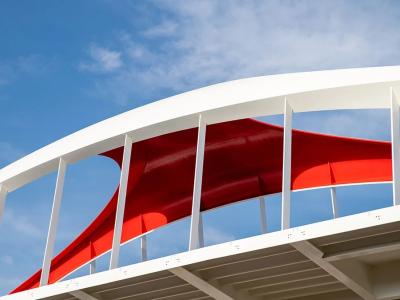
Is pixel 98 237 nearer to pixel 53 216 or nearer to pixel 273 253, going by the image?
pixel 53 216

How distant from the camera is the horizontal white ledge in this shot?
10531 mm

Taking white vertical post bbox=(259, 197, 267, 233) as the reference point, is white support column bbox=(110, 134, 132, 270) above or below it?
below

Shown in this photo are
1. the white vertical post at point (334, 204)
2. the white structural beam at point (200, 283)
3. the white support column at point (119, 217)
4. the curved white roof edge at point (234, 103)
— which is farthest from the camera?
the white vertical post at point (334, 204)

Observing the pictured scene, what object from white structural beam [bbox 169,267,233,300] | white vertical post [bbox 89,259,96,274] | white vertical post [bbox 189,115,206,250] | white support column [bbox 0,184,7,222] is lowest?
white structural beam [bbox 169,267,233,300]

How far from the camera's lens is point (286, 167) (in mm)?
12664

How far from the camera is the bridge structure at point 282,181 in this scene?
11555mm

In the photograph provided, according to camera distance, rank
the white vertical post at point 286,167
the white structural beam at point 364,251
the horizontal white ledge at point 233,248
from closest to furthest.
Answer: the horizontal white ledge at point 233,248 < the white structural beam at point 364,251 < the white vertical post at point 286,167

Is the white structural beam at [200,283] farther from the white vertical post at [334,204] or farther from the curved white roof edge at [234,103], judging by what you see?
the white vertical post at [334,204]

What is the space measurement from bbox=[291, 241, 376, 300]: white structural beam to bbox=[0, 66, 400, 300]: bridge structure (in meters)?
0.02

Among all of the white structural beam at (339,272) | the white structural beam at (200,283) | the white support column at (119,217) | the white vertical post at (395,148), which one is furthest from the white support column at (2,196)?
the white vertical post at (395,148)

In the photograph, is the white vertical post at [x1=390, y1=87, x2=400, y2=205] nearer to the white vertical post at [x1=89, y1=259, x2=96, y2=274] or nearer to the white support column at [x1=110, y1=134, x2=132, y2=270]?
the white support column at [x1=110, y1=134, x2=132, y2=270]

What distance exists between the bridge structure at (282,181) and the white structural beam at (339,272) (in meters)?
0.02

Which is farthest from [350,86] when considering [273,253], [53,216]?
[53,216]

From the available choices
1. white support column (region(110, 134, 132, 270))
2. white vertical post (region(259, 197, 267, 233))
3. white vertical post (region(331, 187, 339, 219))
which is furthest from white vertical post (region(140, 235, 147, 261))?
white support column (region(110, 134, 132, 270))
